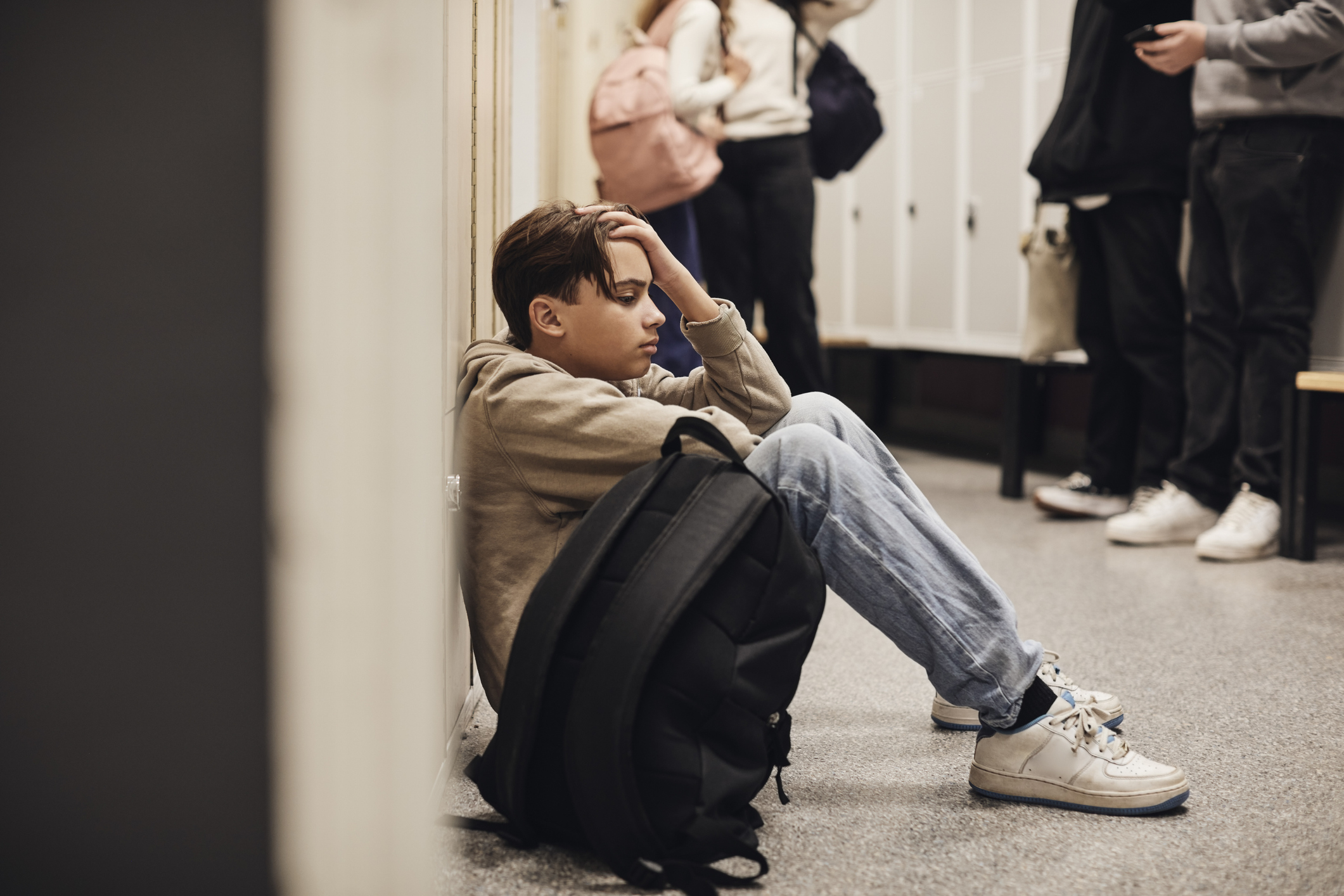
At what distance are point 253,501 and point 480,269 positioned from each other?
2.24ft

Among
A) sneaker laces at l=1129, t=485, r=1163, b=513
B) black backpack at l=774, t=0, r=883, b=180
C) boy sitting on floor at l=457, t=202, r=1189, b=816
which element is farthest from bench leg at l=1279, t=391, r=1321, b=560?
boy sitting on floor at l=457, t=202, r=1189, b=816

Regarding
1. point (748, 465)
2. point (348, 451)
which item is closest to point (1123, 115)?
point (748, 465)

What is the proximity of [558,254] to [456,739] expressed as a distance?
565 millimetres

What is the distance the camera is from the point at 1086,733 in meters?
1.13

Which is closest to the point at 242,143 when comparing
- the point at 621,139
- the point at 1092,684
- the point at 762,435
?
the point at 762,435

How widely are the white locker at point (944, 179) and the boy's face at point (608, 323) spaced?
289cm

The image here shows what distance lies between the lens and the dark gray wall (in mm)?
732

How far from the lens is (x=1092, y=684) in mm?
1551

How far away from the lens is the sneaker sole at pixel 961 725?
133cm

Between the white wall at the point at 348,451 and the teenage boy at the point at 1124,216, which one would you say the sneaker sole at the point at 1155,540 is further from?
the white wall at the point at 348,451

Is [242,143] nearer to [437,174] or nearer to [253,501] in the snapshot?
[437,174]

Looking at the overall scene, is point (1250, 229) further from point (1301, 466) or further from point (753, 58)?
point (753, 58)

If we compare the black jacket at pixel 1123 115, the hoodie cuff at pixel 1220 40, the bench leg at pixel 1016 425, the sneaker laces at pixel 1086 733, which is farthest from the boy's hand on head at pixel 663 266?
the bench leg at pixel 1016 425

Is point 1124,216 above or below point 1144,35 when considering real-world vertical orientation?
below
